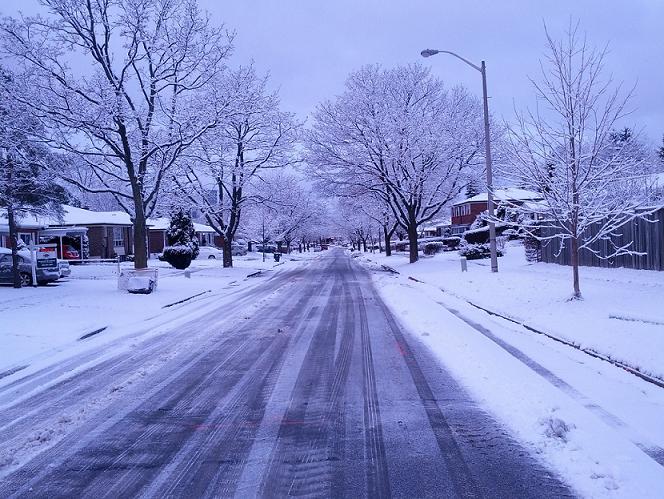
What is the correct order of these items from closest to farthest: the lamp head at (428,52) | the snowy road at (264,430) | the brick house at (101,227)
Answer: the snowy road at (264,430) < the lamp head at (428,52) < the brick house at (101,227)

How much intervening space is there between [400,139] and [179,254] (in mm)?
14878

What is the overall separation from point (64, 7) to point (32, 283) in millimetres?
10531

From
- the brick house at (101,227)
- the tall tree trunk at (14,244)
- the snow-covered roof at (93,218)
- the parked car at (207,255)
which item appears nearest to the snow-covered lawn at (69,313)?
the tall tree trunk at (14,244)

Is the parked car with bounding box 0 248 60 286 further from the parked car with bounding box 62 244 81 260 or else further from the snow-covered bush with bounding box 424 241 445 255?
the snow-covered bush with bounding box 424 241 445 255

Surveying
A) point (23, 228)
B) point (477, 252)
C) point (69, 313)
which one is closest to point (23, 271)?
point (69, 313)

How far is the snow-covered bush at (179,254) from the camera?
114 ft

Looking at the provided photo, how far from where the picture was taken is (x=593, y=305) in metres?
11.8

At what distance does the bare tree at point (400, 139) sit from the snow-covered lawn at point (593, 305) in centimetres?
1188

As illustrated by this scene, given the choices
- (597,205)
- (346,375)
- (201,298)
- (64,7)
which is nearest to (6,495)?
(346,375)

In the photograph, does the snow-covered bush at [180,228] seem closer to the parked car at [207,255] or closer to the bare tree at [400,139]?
the bare tree at [400,139]

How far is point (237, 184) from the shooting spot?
Answer: 3431 centimetres

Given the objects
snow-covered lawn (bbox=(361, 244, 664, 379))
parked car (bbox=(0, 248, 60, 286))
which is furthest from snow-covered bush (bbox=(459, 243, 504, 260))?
parked car (bbox=(0, 248, 60, 286))

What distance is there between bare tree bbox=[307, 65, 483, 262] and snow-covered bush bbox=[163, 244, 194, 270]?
9285mm

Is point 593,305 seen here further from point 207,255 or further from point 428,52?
point 207,255
